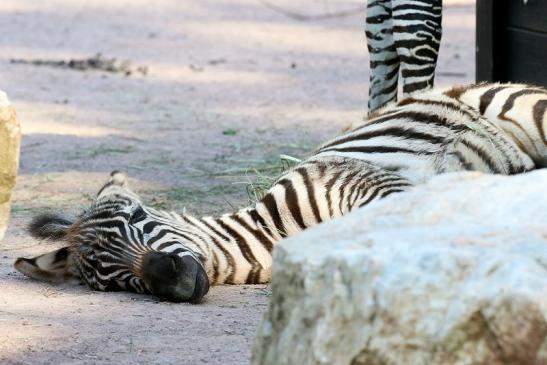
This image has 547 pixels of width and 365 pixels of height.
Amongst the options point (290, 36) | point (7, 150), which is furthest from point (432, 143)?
point (290, 36)

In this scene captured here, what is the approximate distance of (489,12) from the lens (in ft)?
24.5

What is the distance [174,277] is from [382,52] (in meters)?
Answer: 3.13

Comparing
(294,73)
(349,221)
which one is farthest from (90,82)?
(349,221)

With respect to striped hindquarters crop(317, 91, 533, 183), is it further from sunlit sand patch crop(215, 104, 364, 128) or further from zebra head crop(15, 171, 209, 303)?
sunlit sand patch crop(215, 104, 364, 128)

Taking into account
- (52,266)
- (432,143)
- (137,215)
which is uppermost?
(432,143)

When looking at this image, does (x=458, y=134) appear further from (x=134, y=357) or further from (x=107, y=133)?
(x=107, y=133)

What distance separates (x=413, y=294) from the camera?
245 centimetres

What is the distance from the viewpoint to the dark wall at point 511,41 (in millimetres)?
6980

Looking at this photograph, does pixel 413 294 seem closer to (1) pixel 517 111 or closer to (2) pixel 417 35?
(1) pixel 517 111

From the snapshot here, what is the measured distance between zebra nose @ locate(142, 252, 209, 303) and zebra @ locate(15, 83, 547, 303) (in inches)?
1.2

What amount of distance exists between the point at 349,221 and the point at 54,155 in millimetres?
5565

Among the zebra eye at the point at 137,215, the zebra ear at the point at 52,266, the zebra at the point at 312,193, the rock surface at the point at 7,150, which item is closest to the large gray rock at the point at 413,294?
the rock surface at the point at 7,150

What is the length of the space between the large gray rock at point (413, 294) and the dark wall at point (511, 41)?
14.5 ft

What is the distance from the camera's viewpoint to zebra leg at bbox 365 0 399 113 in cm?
705
